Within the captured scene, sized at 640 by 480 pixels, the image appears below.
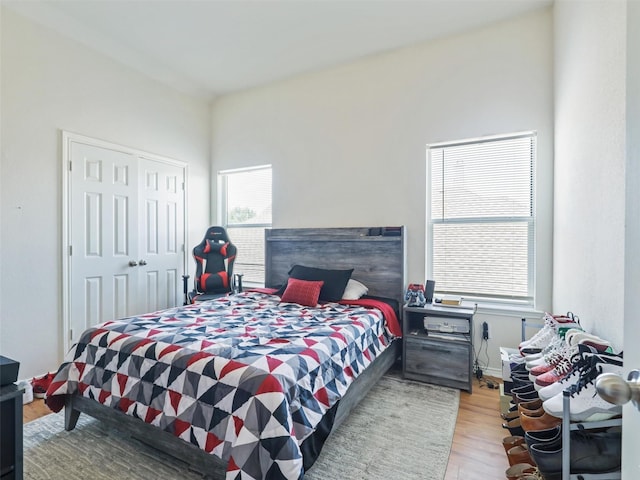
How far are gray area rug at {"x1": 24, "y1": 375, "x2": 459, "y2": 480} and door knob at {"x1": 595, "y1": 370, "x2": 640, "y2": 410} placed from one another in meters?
1.51

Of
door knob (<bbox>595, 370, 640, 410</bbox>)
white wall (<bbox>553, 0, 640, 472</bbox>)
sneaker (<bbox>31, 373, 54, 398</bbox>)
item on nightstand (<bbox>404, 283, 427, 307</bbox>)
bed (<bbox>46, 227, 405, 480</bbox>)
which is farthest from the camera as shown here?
item on nightstand (<bbox>404, 283, 427, 307</bbox>)

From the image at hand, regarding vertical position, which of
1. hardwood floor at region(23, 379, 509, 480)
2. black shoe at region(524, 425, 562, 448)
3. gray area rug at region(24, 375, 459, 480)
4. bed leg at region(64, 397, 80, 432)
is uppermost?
black shoe at region(524, 425, 562, 448)

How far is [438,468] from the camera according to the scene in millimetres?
1741

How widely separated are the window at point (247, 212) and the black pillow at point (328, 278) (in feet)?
3.48

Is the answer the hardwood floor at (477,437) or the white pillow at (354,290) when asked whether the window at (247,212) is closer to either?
the white pillow at (354,290)

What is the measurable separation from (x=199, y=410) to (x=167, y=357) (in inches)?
13.7

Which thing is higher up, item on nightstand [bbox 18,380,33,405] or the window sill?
the window sill

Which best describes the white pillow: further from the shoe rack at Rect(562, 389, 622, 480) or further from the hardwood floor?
the shoe rack at Rect(562, 389, 622, 480)

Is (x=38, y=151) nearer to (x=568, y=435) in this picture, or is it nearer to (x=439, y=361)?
(x=439, y=361)

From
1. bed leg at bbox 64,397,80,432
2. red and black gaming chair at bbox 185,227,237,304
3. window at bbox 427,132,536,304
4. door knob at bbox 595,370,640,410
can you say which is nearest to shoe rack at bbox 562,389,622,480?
door knob at bbox 595,370,640,410

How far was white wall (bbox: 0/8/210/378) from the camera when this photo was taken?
264 cm

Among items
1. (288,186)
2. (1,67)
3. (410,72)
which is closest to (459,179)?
(410,72)

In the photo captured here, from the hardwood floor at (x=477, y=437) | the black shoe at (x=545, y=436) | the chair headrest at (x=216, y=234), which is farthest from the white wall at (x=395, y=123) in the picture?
the black shoe at (x=545, y=436)

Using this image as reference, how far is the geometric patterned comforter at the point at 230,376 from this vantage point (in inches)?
53.2
